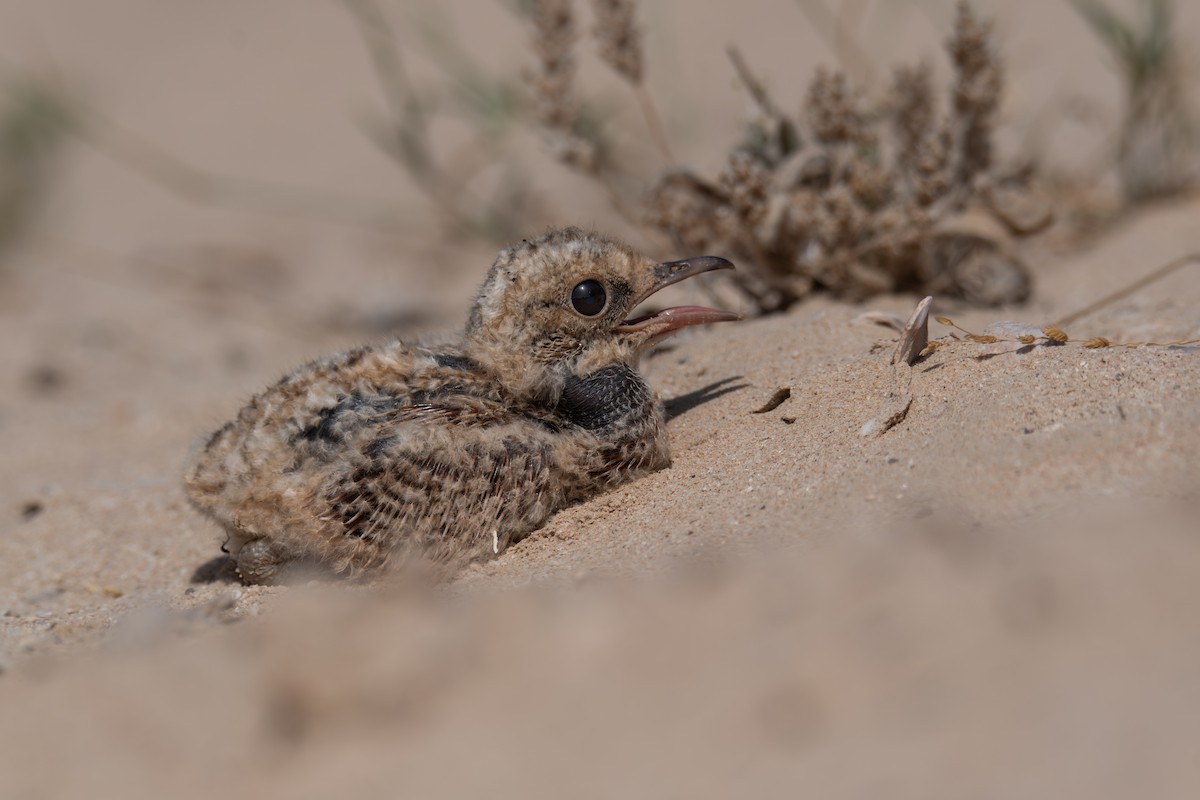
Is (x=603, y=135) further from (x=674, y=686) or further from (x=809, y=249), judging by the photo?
(x=674, y=686)

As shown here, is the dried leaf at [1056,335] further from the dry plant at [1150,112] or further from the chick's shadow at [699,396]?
the dry plant at [1150,112]

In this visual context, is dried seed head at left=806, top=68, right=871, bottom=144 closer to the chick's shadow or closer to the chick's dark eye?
the chick's shadow

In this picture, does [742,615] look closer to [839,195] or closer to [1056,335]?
[1056,335]

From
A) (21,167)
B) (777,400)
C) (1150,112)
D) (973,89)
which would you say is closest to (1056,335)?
(777,400)

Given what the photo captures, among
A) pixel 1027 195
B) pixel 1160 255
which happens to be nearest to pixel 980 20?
pixel 1027 195

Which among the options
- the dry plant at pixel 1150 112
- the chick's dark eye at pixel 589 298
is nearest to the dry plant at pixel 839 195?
the chick's dark eye at pixel 589 298

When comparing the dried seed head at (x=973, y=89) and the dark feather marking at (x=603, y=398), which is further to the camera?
the dried seed head at (x=973, y=89)
